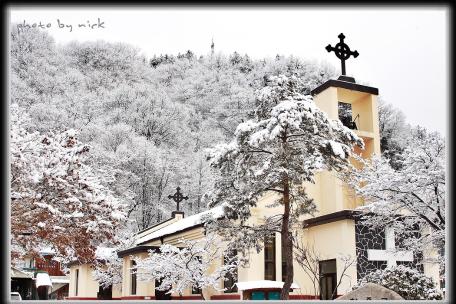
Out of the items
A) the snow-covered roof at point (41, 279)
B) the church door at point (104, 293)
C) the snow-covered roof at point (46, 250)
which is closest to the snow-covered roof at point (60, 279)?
the church door at point (104, 293)

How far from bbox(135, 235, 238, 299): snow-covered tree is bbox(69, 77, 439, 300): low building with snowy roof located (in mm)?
280

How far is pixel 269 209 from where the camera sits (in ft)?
32.0


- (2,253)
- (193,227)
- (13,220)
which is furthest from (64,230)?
(2,253)

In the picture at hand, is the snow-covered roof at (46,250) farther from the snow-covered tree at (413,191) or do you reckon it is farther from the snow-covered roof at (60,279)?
the snow-covered tree at (413,191)

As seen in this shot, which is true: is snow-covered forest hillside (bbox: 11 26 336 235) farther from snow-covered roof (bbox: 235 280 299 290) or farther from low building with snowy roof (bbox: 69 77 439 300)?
snow-covered roof (bbox: 235 280 299 290)

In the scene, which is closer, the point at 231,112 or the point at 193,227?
the point at 231,112

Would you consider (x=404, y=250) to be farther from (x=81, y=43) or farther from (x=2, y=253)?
(x=2, y=253)

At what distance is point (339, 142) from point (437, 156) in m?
1.29

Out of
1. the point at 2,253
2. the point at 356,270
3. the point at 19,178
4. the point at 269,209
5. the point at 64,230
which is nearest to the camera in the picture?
the point at 2,253

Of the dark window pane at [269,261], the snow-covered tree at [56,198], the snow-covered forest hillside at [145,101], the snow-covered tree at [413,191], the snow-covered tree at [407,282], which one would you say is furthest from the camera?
the dark window pane at [269,261]

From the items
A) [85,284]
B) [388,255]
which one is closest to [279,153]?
[388,255]

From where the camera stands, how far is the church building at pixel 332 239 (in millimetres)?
9234

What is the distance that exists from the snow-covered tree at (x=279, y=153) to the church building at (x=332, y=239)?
905 millimetres

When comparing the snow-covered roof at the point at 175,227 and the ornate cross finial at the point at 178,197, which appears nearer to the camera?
the ornate cross finial at the point at 178,197
